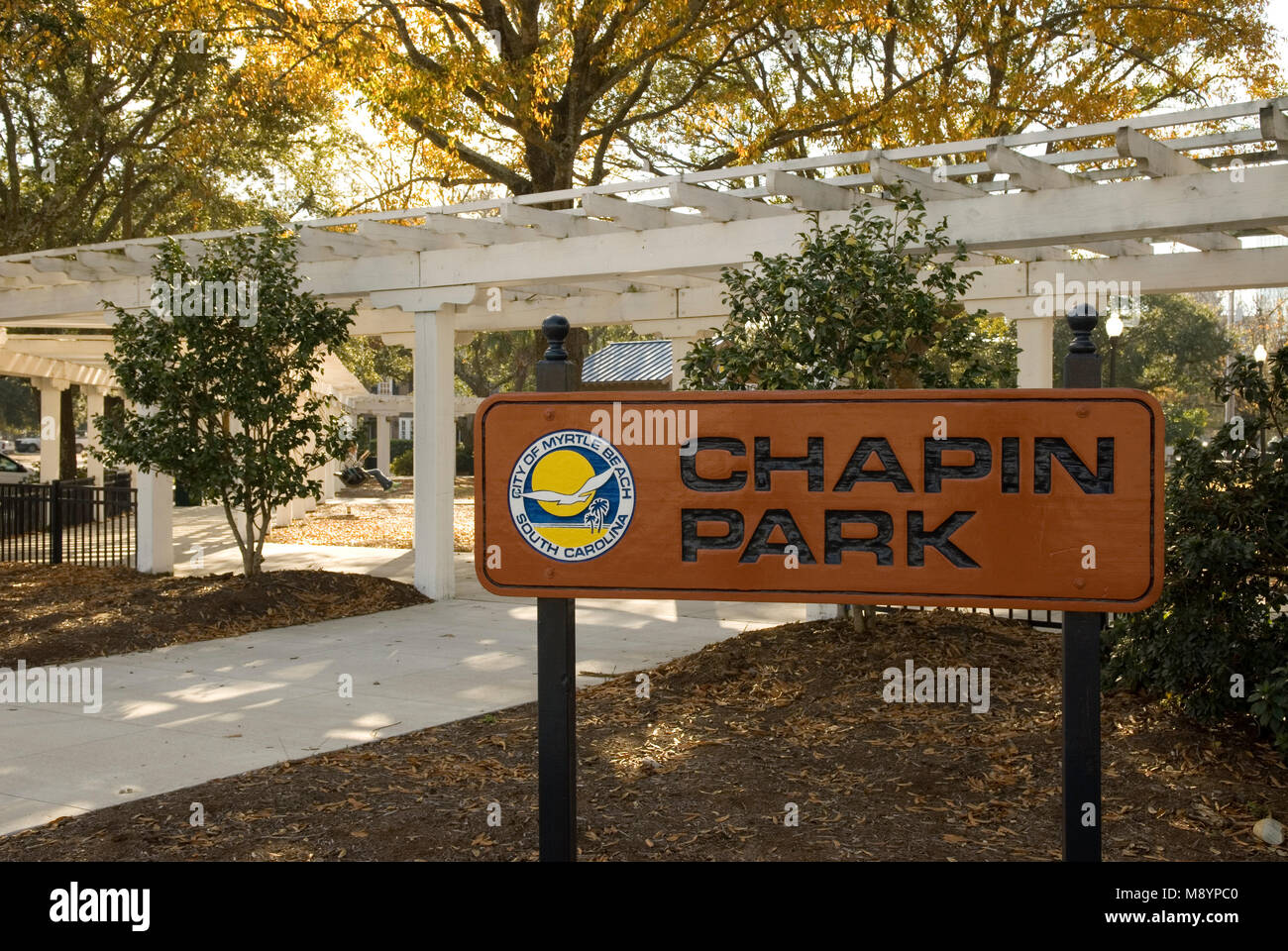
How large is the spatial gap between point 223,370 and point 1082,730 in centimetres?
1015

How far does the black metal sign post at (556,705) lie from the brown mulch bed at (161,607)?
6833 mm

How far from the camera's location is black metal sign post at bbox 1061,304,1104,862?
3.52 m

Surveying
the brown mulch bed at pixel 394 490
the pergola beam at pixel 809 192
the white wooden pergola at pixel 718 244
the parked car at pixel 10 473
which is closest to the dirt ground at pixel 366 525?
the brown mulch bed at pixel 394 490

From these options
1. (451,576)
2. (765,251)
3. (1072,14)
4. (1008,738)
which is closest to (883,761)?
(1008,738)

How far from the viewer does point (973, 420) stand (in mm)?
3707

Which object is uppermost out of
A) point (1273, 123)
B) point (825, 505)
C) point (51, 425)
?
point (1273, 123)

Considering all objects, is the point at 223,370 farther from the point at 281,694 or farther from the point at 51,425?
the point at 51,425

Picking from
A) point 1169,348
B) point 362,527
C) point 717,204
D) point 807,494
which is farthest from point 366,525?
point 1169,348

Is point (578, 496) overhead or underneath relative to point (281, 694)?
overhead

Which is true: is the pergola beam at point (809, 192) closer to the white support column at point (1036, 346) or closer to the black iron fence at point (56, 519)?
the white support column at point (1036, 346)

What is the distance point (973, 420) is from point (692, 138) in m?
17.1

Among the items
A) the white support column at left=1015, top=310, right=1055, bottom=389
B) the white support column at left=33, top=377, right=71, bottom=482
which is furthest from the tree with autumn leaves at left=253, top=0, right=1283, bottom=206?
the white support column at left=33, top=377, right=71, bottom=482

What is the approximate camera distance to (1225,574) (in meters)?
5.77

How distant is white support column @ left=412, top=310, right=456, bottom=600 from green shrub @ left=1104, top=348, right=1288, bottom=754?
25.7 feet
